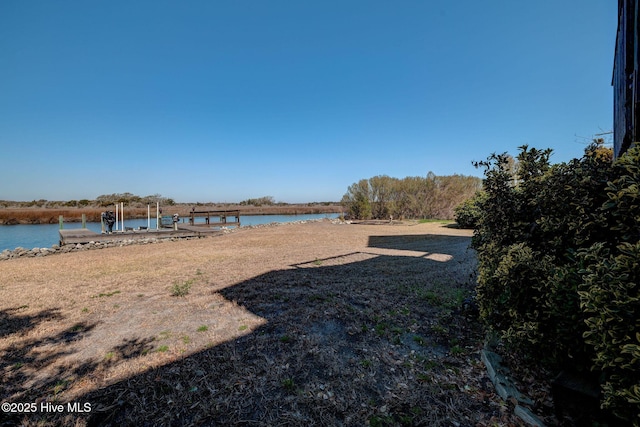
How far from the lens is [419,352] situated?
2.78 metres

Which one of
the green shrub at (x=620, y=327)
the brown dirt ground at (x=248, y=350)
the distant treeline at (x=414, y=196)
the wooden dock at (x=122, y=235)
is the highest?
the distant treeline at (x=414, y=196)

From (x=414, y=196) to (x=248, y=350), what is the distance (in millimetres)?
21586

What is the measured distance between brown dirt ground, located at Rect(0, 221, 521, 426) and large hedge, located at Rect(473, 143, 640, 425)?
0.66 metres

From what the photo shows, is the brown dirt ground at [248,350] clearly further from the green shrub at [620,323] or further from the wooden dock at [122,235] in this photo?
the wooden dock at [122,235]

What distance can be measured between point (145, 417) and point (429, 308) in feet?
11.4

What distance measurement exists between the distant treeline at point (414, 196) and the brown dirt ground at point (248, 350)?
17465 millimetres

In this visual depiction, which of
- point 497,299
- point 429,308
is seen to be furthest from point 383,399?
point 429,308

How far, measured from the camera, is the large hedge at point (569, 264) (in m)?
1.27

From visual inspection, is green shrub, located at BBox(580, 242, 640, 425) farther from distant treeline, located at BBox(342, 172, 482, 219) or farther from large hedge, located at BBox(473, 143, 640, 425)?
distant treeline, located at BBox(342, 172, 482, 219)

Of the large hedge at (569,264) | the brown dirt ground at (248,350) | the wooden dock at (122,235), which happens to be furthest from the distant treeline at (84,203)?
the large hedge at (569,264)

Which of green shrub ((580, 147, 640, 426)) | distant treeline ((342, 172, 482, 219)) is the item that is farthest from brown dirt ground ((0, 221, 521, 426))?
distant treeline ((342, 172, 482, 219))

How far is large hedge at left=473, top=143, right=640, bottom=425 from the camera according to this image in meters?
1.27

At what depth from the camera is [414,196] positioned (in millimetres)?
22328

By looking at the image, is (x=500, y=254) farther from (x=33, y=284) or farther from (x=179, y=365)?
(x=33, y=284)
